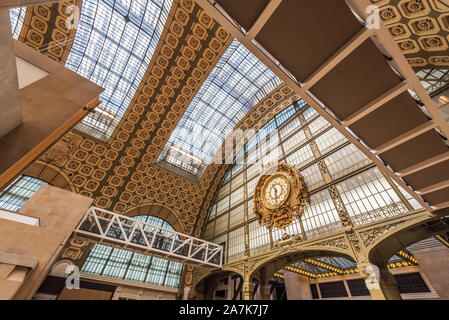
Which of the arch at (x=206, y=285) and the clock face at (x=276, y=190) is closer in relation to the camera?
the clock face at (x=276, y=190)

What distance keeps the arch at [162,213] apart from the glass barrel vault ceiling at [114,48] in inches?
294

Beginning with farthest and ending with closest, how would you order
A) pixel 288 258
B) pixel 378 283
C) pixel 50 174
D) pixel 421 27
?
pixel 50 174, pixel 288 258, pixel 378 283, pixel 421 27

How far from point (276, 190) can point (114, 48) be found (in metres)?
16.1

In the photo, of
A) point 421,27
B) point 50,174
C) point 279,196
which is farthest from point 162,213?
point 421,27

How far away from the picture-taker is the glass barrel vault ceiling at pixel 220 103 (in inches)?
679

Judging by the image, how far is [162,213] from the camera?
19812 mm

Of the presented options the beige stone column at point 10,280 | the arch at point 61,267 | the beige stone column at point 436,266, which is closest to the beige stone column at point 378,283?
the beige stone column at point 436,266

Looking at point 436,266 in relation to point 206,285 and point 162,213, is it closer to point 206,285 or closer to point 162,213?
point 206,285

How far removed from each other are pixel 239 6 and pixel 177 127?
58.0 feet

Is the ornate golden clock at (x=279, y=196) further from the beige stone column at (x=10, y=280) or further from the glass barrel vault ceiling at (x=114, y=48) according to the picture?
the glass barrel vault ceiling at (x=114, y=48)

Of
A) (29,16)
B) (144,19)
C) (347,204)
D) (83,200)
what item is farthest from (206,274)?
(29,16)

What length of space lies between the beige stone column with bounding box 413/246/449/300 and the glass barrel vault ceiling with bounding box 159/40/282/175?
17.1m

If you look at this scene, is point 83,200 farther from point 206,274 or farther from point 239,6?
point 239,6

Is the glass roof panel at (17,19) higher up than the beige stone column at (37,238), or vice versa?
the glass roof panel at (17,19)
